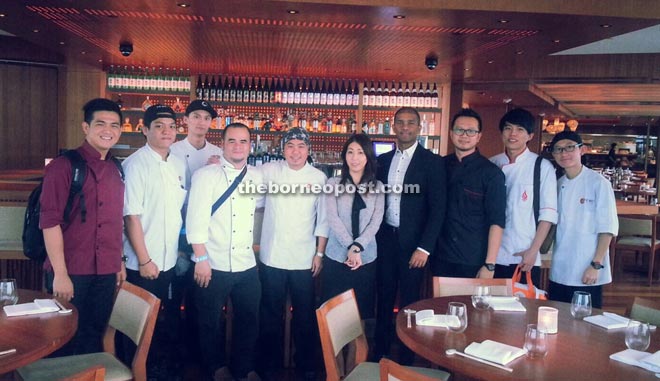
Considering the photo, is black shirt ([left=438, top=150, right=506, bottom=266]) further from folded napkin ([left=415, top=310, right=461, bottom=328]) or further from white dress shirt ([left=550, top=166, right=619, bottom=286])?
folded napkin ([left=415, top=310, right=461, bottom=328])

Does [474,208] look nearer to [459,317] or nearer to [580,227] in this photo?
[580,227]

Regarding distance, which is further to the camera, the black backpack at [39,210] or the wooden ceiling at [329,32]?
the wooden ceiling at [329,32]

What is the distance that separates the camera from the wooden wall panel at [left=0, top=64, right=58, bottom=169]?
8922 millimetres

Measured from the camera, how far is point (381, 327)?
3.64 meters

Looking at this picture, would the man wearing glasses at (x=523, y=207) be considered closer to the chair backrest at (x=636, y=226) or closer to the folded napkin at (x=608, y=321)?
the folded napkin at (x=608, y=321)

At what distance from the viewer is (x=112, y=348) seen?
270cm

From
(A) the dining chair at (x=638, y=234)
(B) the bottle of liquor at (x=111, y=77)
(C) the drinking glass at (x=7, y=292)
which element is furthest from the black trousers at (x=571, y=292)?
(B) the bottle of liquor at (x=111, y=77)

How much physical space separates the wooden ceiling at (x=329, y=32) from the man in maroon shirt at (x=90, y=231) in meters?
1.90

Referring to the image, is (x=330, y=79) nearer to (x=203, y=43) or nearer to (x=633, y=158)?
(x=203, y=43)

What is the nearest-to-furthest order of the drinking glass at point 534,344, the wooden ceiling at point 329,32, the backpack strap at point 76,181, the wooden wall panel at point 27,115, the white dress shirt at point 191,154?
the drinking glass at point 534,344 → the backpack strap at point 76,181 → the white dress shirt at point 191,154 → the wooden ceiling at point 329,32 → the wooden wall panel at point 27,115

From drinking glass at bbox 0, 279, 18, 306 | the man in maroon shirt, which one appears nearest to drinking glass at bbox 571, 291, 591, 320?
the man in maroon shirt

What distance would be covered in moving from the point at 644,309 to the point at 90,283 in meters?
2.84

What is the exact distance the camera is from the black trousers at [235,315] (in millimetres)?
3193

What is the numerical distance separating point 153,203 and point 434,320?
5.69 feet
